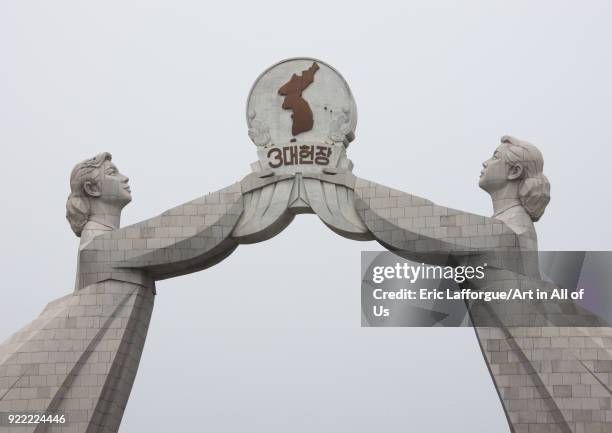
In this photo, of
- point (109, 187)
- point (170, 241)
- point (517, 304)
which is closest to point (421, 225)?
point (517, 304)

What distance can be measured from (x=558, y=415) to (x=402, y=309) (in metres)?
2.16

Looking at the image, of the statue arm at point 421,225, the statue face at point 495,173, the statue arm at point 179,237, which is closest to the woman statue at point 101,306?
the statue arm at point 179,237

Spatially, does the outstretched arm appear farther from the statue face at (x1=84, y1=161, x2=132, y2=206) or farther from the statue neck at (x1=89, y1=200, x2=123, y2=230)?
the statue face at (x1=84, y1=161, x2=132, y2=206)

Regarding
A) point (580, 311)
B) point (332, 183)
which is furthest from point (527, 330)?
point (332, 183)

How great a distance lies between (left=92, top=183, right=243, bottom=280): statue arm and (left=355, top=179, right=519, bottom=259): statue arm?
1.53 metres

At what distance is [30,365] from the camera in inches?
714

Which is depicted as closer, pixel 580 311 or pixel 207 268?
pixel 580 311

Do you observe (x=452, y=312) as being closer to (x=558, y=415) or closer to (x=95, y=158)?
(x=558, y=415)

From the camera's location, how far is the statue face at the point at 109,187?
742 inches

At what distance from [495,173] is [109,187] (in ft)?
14.5

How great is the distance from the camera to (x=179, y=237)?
1855cm

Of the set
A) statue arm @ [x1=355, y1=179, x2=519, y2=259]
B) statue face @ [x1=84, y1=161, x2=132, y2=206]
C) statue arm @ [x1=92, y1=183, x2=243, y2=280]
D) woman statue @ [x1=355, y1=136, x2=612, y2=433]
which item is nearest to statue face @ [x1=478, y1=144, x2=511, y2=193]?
woman statue @ [x1=355, y1=136, x2=612, y2=433]

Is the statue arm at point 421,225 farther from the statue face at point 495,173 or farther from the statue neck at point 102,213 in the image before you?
the statue neck at point 102,213

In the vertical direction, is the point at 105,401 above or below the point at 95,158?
below
